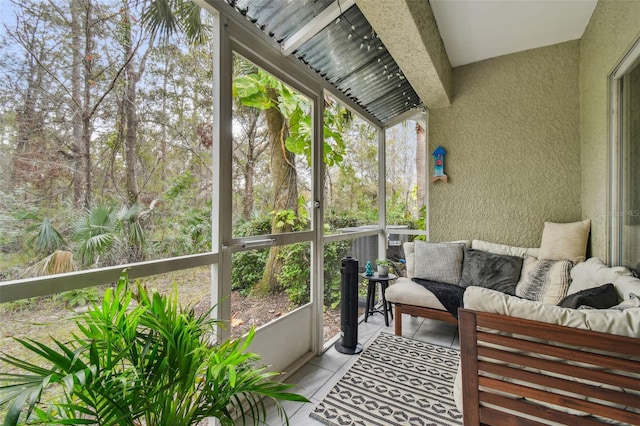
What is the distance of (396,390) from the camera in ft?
6.61

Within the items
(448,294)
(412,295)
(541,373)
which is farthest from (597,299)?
(412,295)

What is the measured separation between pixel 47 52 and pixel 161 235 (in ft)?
2.70

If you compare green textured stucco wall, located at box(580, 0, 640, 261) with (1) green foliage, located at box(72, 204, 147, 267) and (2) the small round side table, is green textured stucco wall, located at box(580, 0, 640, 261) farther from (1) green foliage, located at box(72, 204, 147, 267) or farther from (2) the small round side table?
(1) green foliage, located at box(72, 204, 147, 267)

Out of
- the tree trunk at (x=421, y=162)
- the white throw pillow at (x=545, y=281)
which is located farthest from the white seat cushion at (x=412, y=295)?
the tree trunk at (x=421, y=162)

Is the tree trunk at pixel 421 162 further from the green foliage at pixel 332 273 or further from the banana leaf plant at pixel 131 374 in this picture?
the banana leaf plant at pixel 131 374

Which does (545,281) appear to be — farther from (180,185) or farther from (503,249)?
(180,185)

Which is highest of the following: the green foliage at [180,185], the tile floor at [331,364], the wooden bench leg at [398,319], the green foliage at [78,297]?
the green foliage at [180,185]

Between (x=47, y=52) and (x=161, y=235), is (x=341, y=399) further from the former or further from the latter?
(x=47, y=52)

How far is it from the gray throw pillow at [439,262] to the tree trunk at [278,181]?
1770 mm

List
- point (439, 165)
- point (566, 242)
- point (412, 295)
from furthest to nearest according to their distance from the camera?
1. point (439, 165)
2. point (412, 295)
3. point (566, 242)

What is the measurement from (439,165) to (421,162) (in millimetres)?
326

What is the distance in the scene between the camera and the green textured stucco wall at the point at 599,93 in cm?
201

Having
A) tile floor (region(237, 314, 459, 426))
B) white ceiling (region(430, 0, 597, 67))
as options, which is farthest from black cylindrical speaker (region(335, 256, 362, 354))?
white ceiling (region(430, 0, 597, 67))

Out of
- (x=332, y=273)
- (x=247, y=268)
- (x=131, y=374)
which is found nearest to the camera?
(x=131, y=374)
